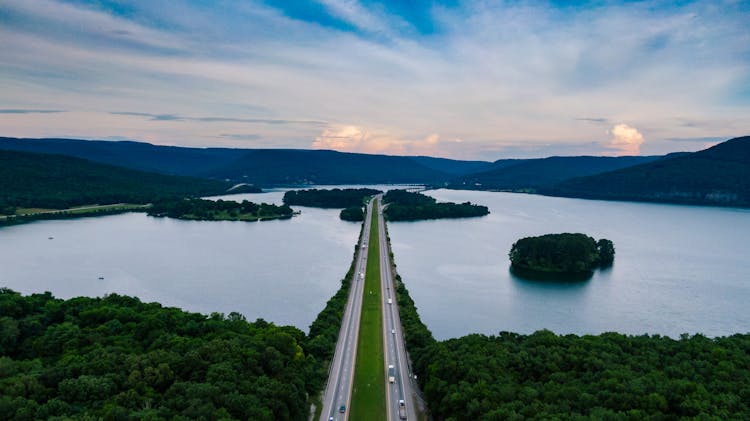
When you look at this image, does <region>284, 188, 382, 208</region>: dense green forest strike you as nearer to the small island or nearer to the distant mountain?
the small island

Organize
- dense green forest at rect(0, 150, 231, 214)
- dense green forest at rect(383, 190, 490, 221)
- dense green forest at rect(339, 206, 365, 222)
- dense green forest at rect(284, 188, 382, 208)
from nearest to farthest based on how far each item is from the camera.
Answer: dense green forest at rect(339, 206, 365, 222) → dense green forest at rect(383, 190, 490, 221) → dense green forest at rect(0, 150, 231, 214) → dense green forest at rect(284, 188, 382, 208)

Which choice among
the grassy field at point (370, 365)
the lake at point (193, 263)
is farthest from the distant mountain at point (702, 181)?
the grassy field at point (370, 365)

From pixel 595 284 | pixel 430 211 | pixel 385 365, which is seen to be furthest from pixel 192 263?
pixel 430 211

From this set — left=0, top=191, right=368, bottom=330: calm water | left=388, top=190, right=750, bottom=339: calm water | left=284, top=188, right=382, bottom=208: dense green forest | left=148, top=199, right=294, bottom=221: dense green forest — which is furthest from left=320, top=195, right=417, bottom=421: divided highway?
left=284, top=188, right=382, bottom=208: dense green forest

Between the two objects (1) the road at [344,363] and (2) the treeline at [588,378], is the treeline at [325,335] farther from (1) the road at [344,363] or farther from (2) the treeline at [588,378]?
(2) the treeline at [588,378]

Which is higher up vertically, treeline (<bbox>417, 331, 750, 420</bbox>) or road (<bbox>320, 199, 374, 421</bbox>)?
treeline (<bbox>417, 331, 750, 420</bbox>)

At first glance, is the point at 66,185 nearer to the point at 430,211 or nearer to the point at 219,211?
the point at 219,211
